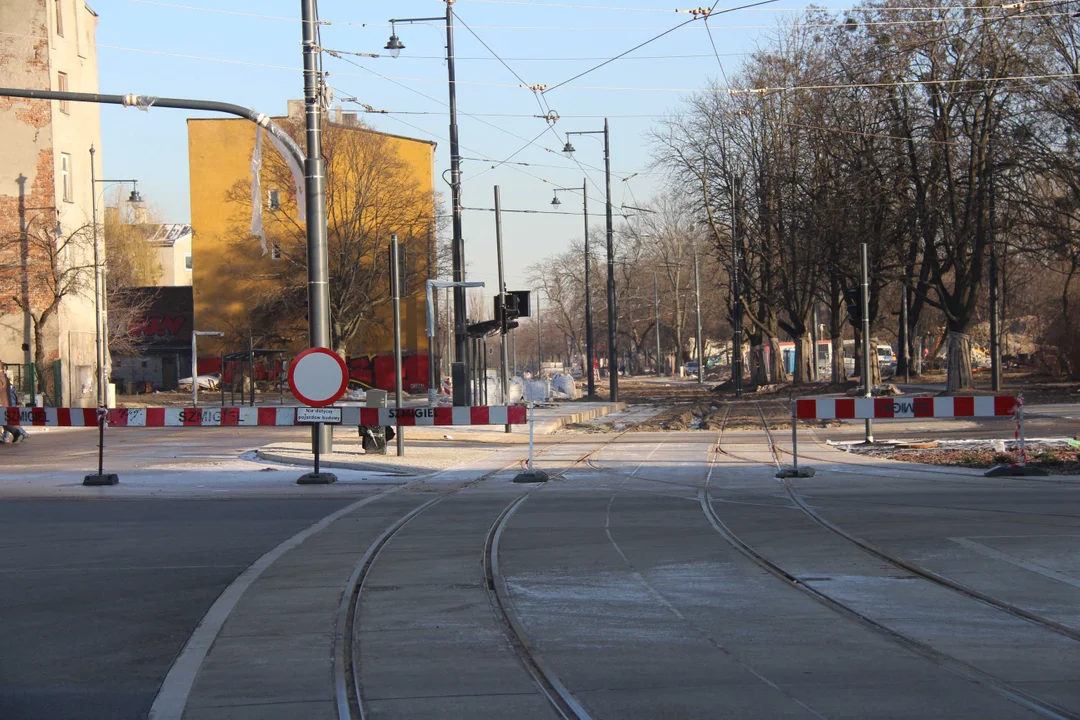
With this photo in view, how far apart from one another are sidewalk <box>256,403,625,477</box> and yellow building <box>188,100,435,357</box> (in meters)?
24.2

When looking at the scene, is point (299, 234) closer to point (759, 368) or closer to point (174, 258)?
point (759, 368)

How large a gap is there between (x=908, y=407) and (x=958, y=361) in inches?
861

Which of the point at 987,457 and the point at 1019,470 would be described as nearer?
the point at 1019,470

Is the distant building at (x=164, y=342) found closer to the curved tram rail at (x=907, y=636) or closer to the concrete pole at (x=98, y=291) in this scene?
the concrete pole at (x=98, y=291)

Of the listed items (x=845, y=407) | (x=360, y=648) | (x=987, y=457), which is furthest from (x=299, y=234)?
(x=360, y=648)

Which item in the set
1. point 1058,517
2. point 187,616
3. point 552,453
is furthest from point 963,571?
point 552,453

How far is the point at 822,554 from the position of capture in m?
9.00

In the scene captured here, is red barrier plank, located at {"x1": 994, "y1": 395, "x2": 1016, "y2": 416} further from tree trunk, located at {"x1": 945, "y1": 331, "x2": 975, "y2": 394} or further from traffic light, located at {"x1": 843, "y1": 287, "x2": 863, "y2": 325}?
tree trunk, located at {"x1": 945, "y1": 331, "x2": 975, "y2": 394}

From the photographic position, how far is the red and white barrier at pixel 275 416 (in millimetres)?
16328

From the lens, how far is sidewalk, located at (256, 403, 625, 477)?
1788cm

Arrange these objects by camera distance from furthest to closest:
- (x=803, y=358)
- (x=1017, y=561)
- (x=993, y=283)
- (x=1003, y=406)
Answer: (x=803, y=358) → (x=993, y=283) → (x=1003, y=406) → (x=1017, y=561)

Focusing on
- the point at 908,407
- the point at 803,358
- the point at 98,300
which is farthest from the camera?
the point at 803,358

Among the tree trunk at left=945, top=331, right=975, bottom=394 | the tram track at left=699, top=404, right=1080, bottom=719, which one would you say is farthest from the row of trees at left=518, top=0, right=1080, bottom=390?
the tram track at left=699, top=404, right=1080, bottom=719

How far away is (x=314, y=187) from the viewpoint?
57.9 feet
